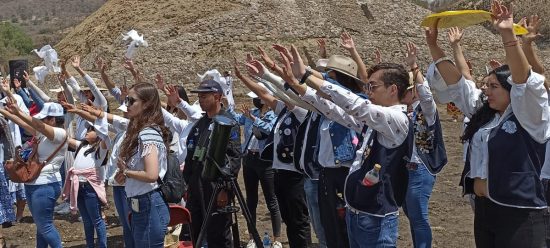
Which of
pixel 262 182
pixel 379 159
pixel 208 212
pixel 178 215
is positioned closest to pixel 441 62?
pixel 379 159

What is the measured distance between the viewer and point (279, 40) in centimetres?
2580

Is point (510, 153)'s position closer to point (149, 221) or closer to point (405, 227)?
point (149, 221)

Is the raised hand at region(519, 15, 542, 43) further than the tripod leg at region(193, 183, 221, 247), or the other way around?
the tripod leg at region(193, 183, 221, 247)

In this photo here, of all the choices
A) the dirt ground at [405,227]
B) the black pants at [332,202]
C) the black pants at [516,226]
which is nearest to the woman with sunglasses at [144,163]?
the black pants at [332,202]

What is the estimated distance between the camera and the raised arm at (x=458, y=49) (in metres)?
4.55

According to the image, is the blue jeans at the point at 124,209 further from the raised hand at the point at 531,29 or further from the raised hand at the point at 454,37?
the raised hand at the point at 531,29

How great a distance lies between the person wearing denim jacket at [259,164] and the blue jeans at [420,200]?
1.83 m

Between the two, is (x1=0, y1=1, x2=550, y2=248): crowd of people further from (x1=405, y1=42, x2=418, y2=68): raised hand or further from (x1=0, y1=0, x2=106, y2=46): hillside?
(x1=0, y1=0, x2=106, y2=46): hillside

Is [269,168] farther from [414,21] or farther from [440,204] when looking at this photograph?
[414,21]

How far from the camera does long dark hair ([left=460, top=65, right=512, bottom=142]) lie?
3.87 m

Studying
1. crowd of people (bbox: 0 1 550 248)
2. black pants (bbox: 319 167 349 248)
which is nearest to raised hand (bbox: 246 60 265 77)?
crowd of people (bbox: 0 1 550 248)

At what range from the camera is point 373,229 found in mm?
4023

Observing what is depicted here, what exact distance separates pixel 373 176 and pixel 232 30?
22.2 m

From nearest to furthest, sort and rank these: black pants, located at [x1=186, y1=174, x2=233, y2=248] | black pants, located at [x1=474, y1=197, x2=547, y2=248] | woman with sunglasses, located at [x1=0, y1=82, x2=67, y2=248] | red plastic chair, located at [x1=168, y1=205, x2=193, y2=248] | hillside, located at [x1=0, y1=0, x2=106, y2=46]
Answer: black pants, located at [x1=474, y1=197, x2=547, y2=248] → red plastic chair, located at [x1=168, y1=205, x2=193, y2=248] → black pants, located at [x1=186, y1=174, x2=233, y2=248] → woman with sunglasses, located at [x1=0, y1=82, x2=67, y2=248] → hillside, located at [x1=0, y1=0, x2=106, y2=46]
